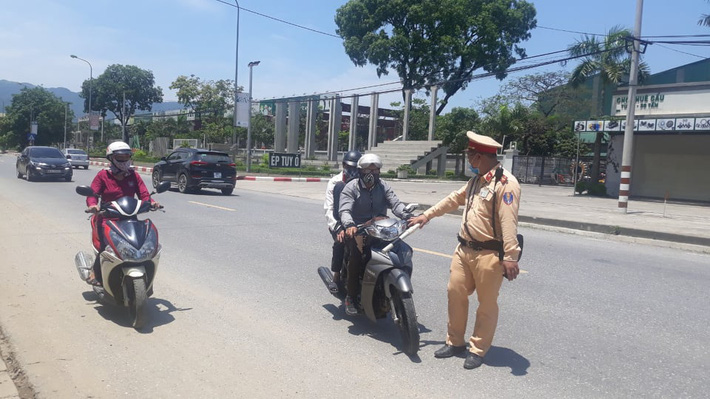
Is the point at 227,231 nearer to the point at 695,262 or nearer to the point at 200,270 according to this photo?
the point at 200,270

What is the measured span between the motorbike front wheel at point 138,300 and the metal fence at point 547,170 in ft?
111

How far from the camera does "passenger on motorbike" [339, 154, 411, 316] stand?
515 centimetres

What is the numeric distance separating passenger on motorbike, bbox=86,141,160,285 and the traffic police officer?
296cm

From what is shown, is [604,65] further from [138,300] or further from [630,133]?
[138,300]

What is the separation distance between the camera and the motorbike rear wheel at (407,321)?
4.59m

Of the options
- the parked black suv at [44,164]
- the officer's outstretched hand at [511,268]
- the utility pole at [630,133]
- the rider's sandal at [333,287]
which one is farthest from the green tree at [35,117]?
the officer's outstretched hand at [511,268]

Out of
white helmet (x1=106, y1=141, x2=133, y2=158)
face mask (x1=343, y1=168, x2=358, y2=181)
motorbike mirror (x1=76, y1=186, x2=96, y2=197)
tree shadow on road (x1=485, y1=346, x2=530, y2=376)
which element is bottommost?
tree shadow on road (x1=485, y1=346, x2=530, y2=376)

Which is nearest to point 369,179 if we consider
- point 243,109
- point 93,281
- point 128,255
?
point 128,255

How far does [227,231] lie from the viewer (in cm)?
1125

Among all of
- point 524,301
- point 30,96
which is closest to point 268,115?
point 30,96

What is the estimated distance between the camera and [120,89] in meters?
77.0

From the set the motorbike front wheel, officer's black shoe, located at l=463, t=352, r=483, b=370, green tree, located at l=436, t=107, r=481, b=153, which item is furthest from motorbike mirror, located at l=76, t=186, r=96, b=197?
green tree, located at l=436, t=107, r=481, b=153

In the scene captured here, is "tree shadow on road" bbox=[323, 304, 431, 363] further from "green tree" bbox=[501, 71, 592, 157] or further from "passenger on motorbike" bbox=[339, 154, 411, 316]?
"green tree" bbox=[501, 71, 592, 157]

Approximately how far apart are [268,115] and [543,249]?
2751 inches
